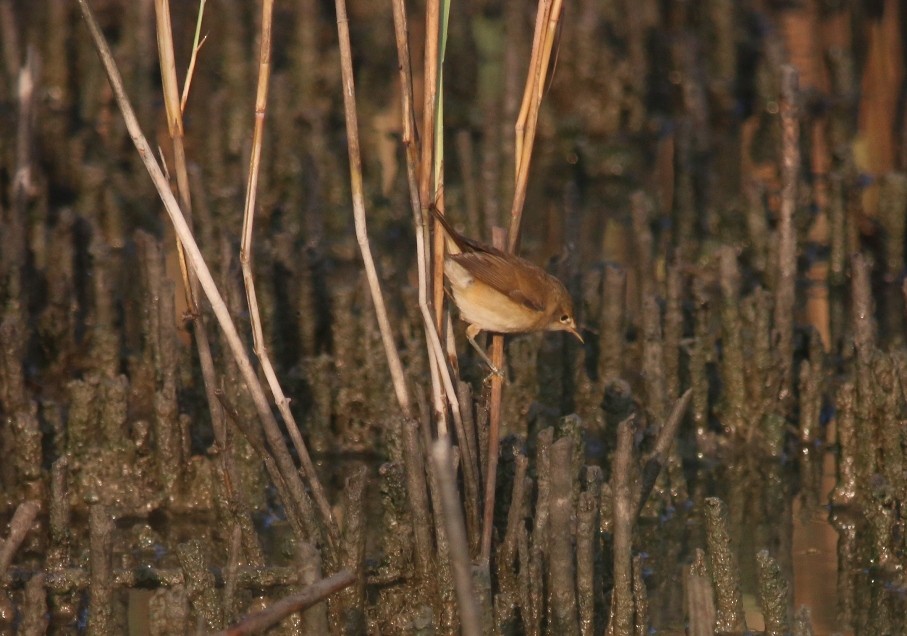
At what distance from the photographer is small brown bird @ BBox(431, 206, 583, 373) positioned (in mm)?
4215

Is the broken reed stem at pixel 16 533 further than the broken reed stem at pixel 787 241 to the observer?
No

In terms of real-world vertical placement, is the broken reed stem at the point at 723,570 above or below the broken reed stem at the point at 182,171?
below

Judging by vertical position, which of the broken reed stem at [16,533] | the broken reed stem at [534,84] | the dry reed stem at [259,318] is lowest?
the broken reed stem at [16,533]

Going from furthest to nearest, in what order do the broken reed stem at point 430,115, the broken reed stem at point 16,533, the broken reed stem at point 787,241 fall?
the broken reed stem at point 787,241
the broken reed stem at point 430,115
the broken reed stem at point 16,533

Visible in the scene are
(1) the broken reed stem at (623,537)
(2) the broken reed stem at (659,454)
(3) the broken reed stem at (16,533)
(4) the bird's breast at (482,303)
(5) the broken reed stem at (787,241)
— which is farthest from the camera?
(5) the broken reed stem at (787,241)

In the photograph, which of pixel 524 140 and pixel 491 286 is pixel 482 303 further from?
pixel 524 140

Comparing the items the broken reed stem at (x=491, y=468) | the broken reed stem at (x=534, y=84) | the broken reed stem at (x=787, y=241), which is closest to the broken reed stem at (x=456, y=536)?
the broken reed stem at (x=491, y=468)

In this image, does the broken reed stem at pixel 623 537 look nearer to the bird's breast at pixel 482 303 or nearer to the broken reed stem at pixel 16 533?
the bird's breast at pixel 482 303

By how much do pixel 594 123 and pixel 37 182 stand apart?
3.76 m

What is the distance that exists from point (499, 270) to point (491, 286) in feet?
0.16

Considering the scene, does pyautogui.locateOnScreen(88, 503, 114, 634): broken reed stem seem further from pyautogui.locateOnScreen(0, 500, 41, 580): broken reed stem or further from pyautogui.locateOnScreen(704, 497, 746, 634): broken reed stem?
pyautogui.locateOnScreen(704, 497, 746, 634): broken reed stem

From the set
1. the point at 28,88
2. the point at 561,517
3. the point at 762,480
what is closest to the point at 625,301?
the point at 762,480

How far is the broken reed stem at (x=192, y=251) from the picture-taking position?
3637mm

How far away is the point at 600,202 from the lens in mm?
8688
